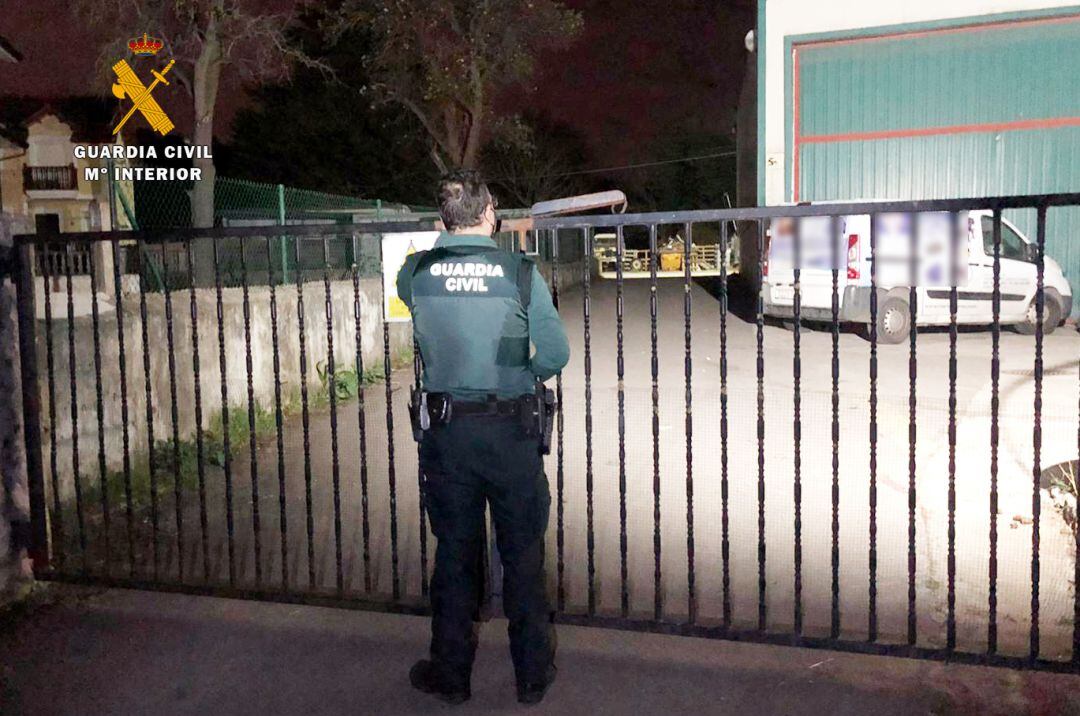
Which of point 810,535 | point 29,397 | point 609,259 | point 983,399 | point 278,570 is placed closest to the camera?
point 29,397

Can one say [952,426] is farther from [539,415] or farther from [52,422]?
[52,422]

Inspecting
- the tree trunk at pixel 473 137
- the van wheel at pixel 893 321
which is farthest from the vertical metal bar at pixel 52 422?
the tree trunk at pixel 473 137

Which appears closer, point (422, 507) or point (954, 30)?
point (422, 507)

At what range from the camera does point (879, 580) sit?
4.97m

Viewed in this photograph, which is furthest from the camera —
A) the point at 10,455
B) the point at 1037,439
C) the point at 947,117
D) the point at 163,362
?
the point at 947,117

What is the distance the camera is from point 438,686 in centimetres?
369

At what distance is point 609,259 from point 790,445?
1319 inches

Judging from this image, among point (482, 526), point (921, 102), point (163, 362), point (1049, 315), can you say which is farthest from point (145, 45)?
point (482, 526)

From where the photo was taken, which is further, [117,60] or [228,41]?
[228,41]

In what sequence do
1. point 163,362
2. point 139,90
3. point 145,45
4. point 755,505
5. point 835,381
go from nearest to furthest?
point 835,381 < point 755,505 < point 163,362 < point 145,45 < point 139,90

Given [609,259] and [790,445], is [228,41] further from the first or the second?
[790,445]

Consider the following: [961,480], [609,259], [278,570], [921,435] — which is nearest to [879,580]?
[961,480]

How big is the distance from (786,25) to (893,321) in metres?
6.50

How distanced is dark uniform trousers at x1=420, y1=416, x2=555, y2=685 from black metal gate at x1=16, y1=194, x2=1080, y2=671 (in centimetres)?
55
